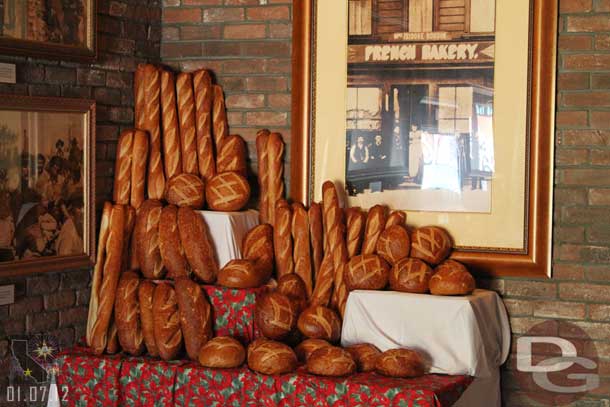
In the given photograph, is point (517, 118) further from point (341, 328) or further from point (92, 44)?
point (92, 44)

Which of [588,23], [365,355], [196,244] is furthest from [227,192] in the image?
[588,23]

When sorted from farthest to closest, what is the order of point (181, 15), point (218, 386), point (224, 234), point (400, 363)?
point (181, 15)
point (224, 234)
point (218, 386)
point (400, 363)

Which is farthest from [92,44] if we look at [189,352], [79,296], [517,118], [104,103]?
[517,118]

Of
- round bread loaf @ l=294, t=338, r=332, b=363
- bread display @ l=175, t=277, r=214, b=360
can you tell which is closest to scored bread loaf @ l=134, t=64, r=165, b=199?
bread display @ l=175, t=277, r=214, b=360

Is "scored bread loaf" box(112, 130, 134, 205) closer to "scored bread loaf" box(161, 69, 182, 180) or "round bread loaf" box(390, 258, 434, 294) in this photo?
"scored bread loaf" box(161, 69, 182, 180)

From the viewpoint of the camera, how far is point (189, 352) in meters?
4.00

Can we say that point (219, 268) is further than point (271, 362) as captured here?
Yes

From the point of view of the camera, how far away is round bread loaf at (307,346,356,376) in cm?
363

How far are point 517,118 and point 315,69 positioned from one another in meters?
1.00

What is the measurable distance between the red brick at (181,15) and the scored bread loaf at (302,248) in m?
1.21

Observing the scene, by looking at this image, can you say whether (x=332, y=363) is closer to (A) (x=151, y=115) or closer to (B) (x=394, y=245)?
(B) (x=394, y=245)

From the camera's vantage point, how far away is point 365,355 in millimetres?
3793

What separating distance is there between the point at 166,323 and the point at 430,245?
117 centimetres

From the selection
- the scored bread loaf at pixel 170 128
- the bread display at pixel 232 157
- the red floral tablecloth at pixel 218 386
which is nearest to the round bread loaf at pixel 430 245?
the red floral tablecloth at pixel 218 386
